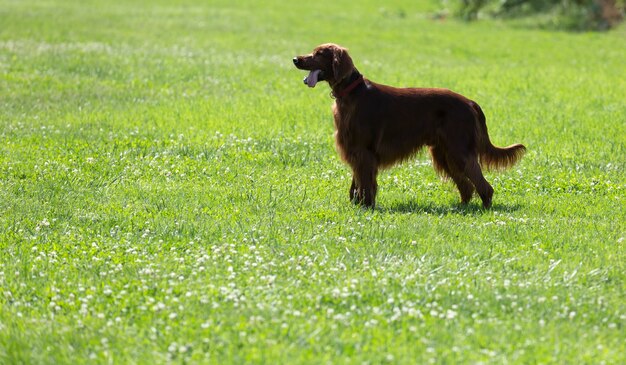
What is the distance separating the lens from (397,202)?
28.4 feet

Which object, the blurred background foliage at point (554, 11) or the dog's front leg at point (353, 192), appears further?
the blurred background foliage at point (554, 11)

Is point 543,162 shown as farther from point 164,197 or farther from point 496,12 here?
point 496,12

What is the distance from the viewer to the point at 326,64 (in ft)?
26.8

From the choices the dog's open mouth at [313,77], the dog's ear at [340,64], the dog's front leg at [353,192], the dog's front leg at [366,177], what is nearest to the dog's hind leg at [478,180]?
the dog's front leg at [366,177]

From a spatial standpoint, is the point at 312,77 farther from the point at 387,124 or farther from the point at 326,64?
the point at 387,124

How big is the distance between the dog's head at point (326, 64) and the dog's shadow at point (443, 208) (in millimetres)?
1170

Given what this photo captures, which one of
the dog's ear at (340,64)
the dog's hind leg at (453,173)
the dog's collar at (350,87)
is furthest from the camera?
the dog's hind leg at (453,173)

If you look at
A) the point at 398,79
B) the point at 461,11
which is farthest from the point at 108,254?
the point at 461,11

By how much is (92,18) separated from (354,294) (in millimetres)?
22232

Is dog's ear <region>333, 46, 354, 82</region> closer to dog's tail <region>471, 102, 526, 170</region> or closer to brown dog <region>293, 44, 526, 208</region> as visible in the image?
brown dog <region>293, 44, 526, 208</region>

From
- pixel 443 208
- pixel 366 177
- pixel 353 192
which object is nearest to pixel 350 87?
pixel 366 177

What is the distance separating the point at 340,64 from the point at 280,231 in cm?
155

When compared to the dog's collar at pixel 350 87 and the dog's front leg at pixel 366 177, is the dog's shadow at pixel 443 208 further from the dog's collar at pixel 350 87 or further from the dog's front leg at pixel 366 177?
the dog's collar at pixel 350 87

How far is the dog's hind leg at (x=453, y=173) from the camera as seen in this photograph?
8580mm
